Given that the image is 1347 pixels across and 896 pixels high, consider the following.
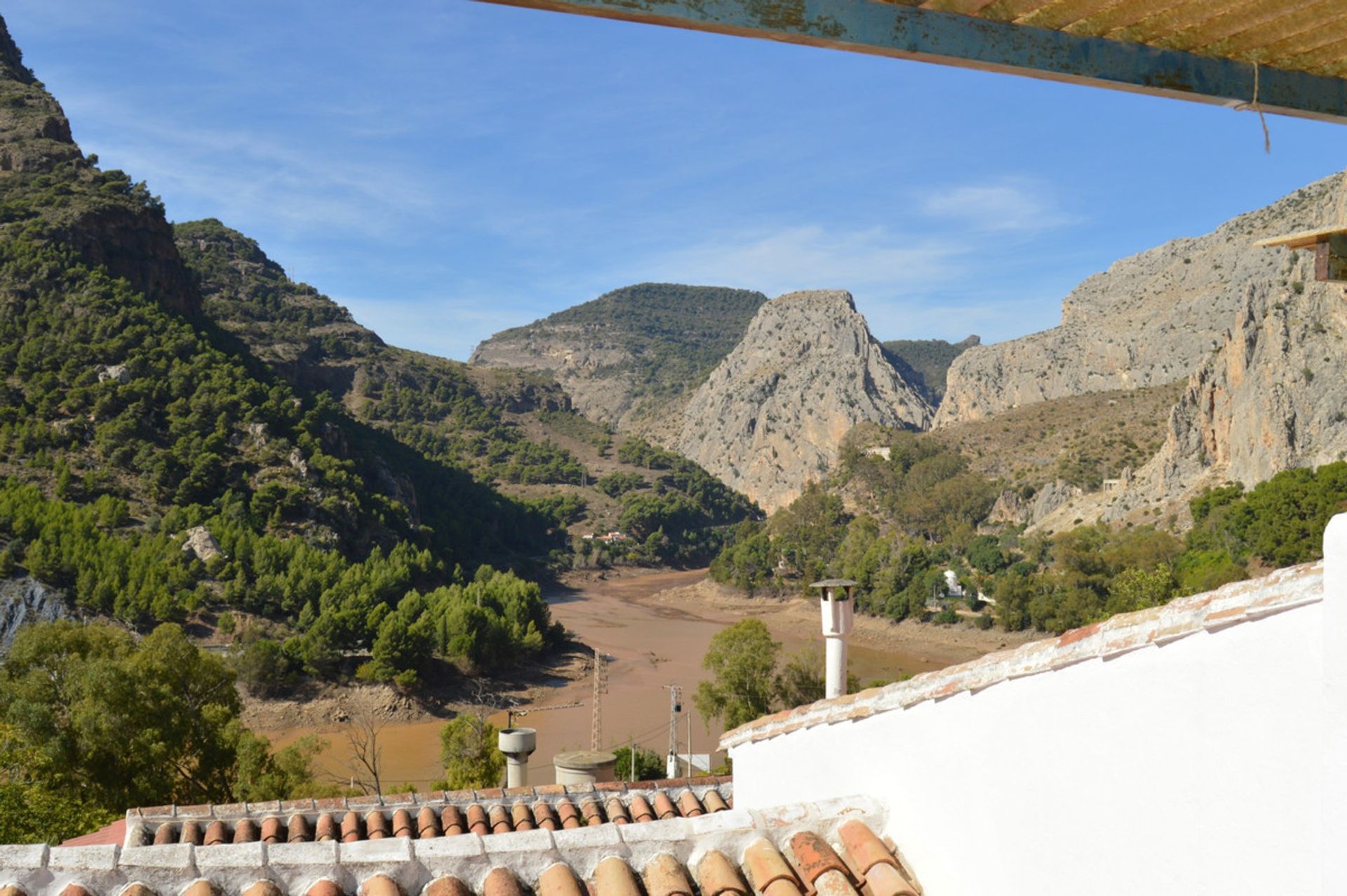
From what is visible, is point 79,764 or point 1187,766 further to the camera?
point 79,764

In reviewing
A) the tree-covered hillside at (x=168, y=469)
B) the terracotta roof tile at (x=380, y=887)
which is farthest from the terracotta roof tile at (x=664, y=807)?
the tree-covered hillside at (x=168, y=469)

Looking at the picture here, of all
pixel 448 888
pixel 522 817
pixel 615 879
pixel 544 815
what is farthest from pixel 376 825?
pixel 615 879

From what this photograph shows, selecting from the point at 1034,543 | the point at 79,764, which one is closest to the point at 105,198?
the point at 79,764

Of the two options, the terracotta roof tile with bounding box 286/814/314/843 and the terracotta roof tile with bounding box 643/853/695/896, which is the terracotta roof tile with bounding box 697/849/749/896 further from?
the terracotta roof tile with bounding box 286/814/314/843

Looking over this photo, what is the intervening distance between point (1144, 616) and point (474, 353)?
144760 millimetres

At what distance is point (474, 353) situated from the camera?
143000 mm

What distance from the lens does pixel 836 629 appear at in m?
5.96

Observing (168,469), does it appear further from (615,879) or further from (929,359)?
(929,359)

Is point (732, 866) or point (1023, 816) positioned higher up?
point (1023, 816)

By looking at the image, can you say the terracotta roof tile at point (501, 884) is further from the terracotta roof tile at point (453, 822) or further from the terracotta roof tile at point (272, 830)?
the terracotta roof tile at point (272, 830)

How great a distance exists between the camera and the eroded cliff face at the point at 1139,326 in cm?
5647

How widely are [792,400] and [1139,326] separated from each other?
3317cm

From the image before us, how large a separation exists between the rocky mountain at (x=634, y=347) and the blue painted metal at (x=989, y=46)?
342ft

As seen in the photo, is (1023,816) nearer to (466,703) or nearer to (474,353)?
(466,703)
